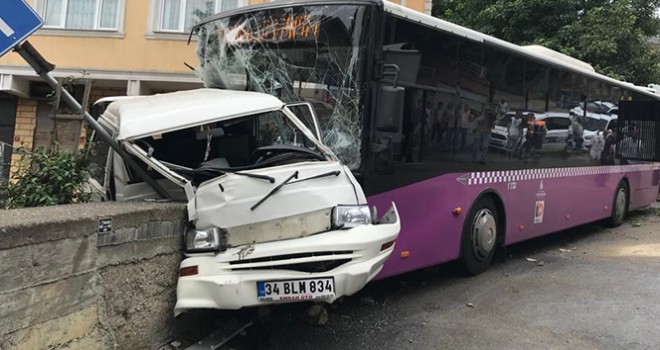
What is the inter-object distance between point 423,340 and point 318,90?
2413 millimetres

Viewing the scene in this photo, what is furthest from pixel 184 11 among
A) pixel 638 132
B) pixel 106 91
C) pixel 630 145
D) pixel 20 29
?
pixel 638 132

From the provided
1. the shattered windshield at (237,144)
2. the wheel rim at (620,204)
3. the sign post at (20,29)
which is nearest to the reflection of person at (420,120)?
the shattered windshield at (237,144)

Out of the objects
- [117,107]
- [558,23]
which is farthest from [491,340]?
[558,23]

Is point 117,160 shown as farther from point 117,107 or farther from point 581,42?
point 581,42

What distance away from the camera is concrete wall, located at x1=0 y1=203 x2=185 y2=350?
3.11 meters

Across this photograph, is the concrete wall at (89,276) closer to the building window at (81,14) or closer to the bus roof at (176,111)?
the bus roof at (176,111)

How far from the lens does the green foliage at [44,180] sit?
408cm

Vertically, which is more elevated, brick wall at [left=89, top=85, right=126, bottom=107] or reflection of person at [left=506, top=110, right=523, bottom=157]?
brick wall at [left=89, top=85, right=126, bottom=107]

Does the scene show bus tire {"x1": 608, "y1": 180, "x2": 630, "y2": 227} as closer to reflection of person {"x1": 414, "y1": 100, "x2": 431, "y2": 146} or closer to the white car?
reflection of person {"x1": 414, "y1": 100, "x2": 431, "y2": 146}

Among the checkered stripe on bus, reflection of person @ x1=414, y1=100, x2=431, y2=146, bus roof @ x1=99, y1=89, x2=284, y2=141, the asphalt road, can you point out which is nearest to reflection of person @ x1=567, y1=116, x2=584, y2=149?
the checkered stripe on bus

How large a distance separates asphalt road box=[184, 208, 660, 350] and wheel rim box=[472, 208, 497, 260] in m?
0.33

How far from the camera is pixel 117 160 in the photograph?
4.76 meters

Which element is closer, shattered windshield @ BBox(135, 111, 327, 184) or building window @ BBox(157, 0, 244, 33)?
shattered windshield @ BBox(135, 111, 327, 184)

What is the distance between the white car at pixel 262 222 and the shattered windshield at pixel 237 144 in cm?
4
